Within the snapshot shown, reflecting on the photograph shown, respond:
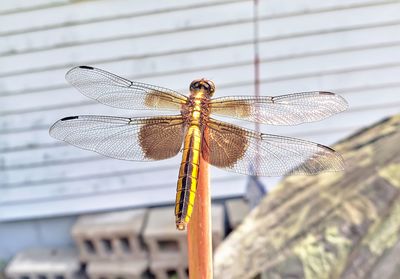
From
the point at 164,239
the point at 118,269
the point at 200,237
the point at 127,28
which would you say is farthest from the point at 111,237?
the point at 200,237

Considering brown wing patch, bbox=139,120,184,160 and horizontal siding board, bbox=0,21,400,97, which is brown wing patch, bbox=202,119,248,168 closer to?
brown wing patch, bbox=139,120,184,160

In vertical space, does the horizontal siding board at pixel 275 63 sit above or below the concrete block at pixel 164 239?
above

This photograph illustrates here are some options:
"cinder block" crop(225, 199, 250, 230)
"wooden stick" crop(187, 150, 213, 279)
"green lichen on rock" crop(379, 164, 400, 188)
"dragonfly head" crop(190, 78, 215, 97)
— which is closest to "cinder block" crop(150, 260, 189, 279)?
"cinder block" crop(225, 199, 250, 230)

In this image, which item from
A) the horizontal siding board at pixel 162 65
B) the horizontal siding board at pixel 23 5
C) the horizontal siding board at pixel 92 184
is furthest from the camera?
the horizontal siding board at pixel 92 184

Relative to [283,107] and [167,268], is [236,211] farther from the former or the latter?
[283,107]

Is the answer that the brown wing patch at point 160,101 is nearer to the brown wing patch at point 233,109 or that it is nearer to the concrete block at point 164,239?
the brown wing patch at point 233,109

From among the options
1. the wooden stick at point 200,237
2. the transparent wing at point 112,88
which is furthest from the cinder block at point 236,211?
the wooden stick at point 200,237
